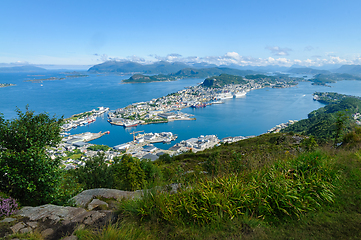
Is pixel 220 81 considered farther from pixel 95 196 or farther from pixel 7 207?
pixel 7 207

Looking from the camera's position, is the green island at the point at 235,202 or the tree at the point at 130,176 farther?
the tree at the point at 130,176

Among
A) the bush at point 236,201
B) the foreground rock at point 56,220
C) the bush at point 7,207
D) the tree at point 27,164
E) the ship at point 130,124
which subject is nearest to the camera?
the bush at point 236,201

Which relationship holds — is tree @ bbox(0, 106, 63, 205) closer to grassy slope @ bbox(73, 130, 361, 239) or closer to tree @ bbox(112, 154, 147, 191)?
grassy slope @ bbox(73, 130, 361, 239)

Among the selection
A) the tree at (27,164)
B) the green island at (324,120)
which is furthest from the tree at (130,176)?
the green island at (324,120)

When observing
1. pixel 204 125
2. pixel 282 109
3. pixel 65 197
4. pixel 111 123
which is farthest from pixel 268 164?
pixel 282 109

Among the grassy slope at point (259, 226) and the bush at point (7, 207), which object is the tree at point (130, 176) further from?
the grassy slope at point (259, 226)

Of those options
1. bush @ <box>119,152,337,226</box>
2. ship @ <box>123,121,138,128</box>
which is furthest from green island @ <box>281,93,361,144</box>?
ship @ <box>123,121,138,128</box>

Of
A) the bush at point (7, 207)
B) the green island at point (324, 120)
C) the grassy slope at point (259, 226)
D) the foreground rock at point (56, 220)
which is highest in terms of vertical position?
the grassy slope at point (259, 226)

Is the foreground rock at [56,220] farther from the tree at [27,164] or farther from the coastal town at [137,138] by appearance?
the coastal town at [137,138]

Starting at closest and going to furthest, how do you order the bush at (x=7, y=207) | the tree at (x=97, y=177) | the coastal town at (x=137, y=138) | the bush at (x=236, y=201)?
the bush at (x=236, y=201) → the bush at (x=7, y=207) → the tree at (x=97, y=177) → the coastal town at (x=137, y=138)

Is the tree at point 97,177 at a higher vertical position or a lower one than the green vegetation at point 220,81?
lower
